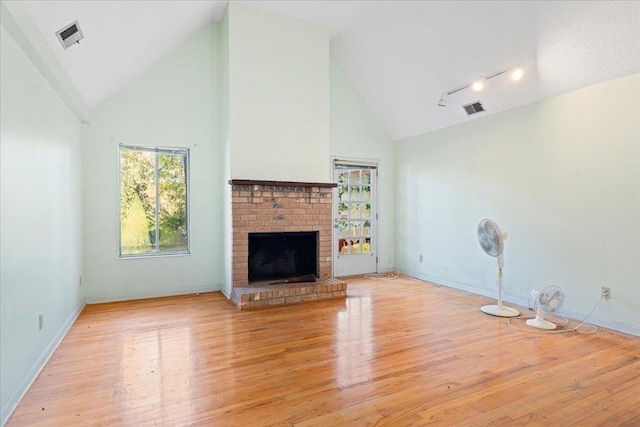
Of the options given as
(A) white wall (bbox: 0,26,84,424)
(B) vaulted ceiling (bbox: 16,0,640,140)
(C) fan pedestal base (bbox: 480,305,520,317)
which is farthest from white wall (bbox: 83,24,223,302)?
(C) fan pedestal base (bbox: 480,305,520,317)

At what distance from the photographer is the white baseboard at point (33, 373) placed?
1.94 metres

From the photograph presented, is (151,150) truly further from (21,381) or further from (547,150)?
(547,150)

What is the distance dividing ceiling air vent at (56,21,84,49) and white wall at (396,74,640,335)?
4.59m

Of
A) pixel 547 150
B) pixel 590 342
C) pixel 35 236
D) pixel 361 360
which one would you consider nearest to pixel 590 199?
pixel 547 150

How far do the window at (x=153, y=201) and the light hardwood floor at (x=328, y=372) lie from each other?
3.50 ft

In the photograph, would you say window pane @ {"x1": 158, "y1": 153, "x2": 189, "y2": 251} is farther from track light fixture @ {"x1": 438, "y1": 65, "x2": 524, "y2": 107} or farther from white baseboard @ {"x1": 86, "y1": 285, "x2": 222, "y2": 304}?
track light fixture @ {"x1": 438, "y1": 65, "x2": 524, "y2": 107}

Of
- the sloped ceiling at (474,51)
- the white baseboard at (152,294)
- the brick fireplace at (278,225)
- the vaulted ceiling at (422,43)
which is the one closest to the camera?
the vaulted ceiling at (422,43)

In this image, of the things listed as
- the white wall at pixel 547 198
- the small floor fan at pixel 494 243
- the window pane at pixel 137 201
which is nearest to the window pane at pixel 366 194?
the white wall at pixel 547 198

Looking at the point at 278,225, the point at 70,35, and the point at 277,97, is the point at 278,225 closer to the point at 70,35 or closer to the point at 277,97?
the point at 277,97

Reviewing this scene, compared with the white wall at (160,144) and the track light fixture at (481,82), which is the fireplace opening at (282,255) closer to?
the white wall at (160,144)

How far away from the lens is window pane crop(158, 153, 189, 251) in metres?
4.71

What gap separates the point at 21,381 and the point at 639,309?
495 cm

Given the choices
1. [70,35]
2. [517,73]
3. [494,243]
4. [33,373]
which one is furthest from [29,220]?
[517,73]

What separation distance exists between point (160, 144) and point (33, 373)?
302 cm
